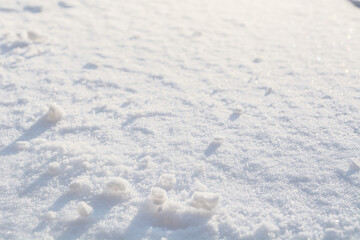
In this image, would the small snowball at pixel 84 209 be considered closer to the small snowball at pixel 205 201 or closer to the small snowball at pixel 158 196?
the small snowball at pixel 158 196

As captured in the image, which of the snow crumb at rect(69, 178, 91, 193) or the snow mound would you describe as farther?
the snow crumb at rect(69, 178, 91, 193)

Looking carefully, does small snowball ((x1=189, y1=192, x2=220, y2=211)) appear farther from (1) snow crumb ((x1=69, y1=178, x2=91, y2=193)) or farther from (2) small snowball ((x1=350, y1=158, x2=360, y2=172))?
(2) small snowball ((x1=350, y1=158, x2=360, y2=172))

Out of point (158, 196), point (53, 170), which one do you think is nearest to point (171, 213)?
point (158, 196)

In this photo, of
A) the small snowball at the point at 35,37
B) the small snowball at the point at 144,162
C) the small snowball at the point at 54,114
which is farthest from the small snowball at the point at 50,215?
the small snowball at the point at 35,37

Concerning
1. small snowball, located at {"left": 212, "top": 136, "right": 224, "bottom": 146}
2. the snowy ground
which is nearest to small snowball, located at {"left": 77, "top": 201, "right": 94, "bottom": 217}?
the snowy ground

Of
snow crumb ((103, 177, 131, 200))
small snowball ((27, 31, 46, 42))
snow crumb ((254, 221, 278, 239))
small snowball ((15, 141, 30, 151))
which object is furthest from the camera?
small snowball ((27, 31, 46, 42))

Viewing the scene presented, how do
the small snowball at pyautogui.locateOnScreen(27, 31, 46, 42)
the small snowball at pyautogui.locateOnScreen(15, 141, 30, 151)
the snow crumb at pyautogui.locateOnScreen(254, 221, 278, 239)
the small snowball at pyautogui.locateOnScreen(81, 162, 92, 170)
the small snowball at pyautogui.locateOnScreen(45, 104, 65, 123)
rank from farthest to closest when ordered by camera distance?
1. the small snowball at pyautogui.locateOnScreen(27, 31, 46, 42)
2. the small snowball at pyautogui.locateOnScreen(45, 104, 65, 123)
3. the small snowball at pyautogui.locateOnScreen(15, 141, 30, 151)
4. the small snowball at pyautogui.locateOnScreen(81, 162, 92, 170)
5. the snow crumb at pyautogui.locateOnScreen(254, 221, 278, 239)

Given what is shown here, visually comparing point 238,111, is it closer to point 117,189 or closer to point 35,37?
point 117,189
